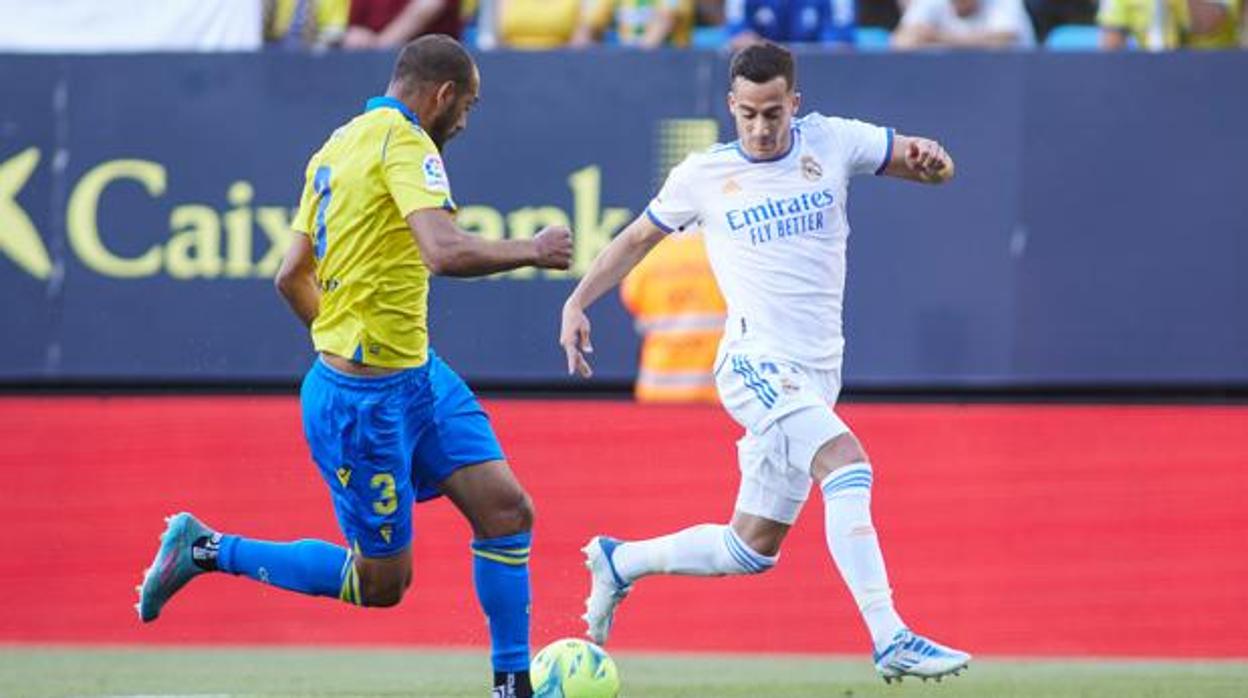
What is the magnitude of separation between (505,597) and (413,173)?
140cm

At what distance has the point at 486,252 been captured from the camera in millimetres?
7184

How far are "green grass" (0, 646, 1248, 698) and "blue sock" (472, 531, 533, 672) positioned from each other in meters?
1.35

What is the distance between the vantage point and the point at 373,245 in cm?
762

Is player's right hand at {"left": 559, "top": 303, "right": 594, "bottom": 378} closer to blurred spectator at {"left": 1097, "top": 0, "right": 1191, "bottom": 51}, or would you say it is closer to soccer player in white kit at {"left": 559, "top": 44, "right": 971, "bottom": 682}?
soccer player in white kit at {"left": 559, "top": 44, "right": 971, "bottom": 682}

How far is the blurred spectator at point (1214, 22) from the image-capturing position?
12664 mm

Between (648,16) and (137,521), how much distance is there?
3713 mm

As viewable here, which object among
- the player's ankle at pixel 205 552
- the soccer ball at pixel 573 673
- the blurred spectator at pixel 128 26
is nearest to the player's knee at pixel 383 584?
the soccer ball at pixel 573 673

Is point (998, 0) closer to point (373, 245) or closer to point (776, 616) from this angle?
point (776, 616)

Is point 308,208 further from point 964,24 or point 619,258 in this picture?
point 964,24

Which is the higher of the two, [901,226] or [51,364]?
[901,226]

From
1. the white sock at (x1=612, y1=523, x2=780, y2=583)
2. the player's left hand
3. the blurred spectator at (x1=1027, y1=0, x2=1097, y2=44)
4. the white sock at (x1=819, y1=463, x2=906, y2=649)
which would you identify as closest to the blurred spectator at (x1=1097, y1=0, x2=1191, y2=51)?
the blurred spectator at (x1=1027, y1=0, x2=1097, y2=44)

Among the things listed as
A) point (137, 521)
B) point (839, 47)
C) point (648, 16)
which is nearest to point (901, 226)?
point (839, 47)

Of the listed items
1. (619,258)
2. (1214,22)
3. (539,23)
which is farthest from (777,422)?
(1214,22)

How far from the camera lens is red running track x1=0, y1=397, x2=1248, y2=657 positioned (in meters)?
11.2
